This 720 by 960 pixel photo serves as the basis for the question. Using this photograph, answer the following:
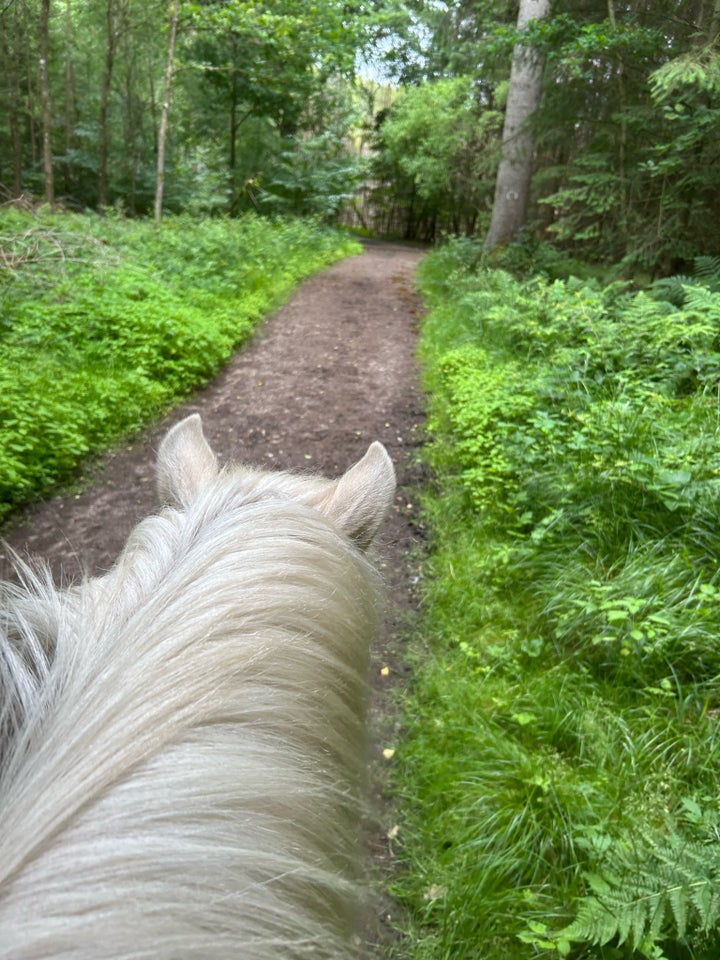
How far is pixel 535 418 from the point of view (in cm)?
496

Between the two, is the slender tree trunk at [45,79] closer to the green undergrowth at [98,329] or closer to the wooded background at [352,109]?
the wooded background at [352,109]

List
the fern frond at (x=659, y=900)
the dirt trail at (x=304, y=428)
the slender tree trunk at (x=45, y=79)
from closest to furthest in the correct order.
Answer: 1. the fern frond at (x=659, y=900)
2. the dirt trail at (x=304, y=428)
3. the slender tree trunk at (x=45, y=79)

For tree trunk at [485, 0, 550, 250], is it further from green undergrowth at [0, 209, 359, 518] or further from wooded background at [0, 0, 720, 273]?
green undergrowth at [0, 209, 359, 518]

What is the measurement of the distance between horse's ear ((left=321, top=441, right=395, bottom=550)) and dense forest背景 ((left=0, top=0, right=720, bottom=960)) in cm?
146

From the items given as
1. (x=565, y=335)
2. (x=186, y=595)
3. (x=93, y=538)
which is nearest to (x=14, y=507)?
(x=93, y=538)

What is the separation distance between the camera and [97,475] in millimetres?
5195

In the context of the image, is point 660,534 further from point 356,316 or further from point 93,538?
point 356,316

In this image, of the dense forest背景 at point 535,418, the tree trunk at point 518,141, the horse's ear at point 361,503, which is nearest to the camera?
the horse's ear at point 361,503

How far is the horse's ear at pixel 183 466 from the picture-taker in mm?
1634

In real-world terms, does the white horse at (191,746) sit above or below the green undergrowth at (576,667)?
above

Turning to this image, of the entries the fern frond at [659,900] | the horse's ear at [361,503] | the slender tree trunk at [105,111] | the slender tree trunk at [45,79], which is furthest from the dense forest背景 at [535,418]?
the horse's ear at [361,503]

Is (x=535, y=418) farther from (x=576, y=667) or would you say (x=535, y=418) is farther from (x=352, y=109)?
(x=352, y=109)

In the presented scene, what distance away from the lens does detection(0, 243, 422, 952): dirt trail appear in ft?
14.2

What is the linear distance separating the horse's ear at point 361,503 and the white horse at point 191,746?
0.62 feet
